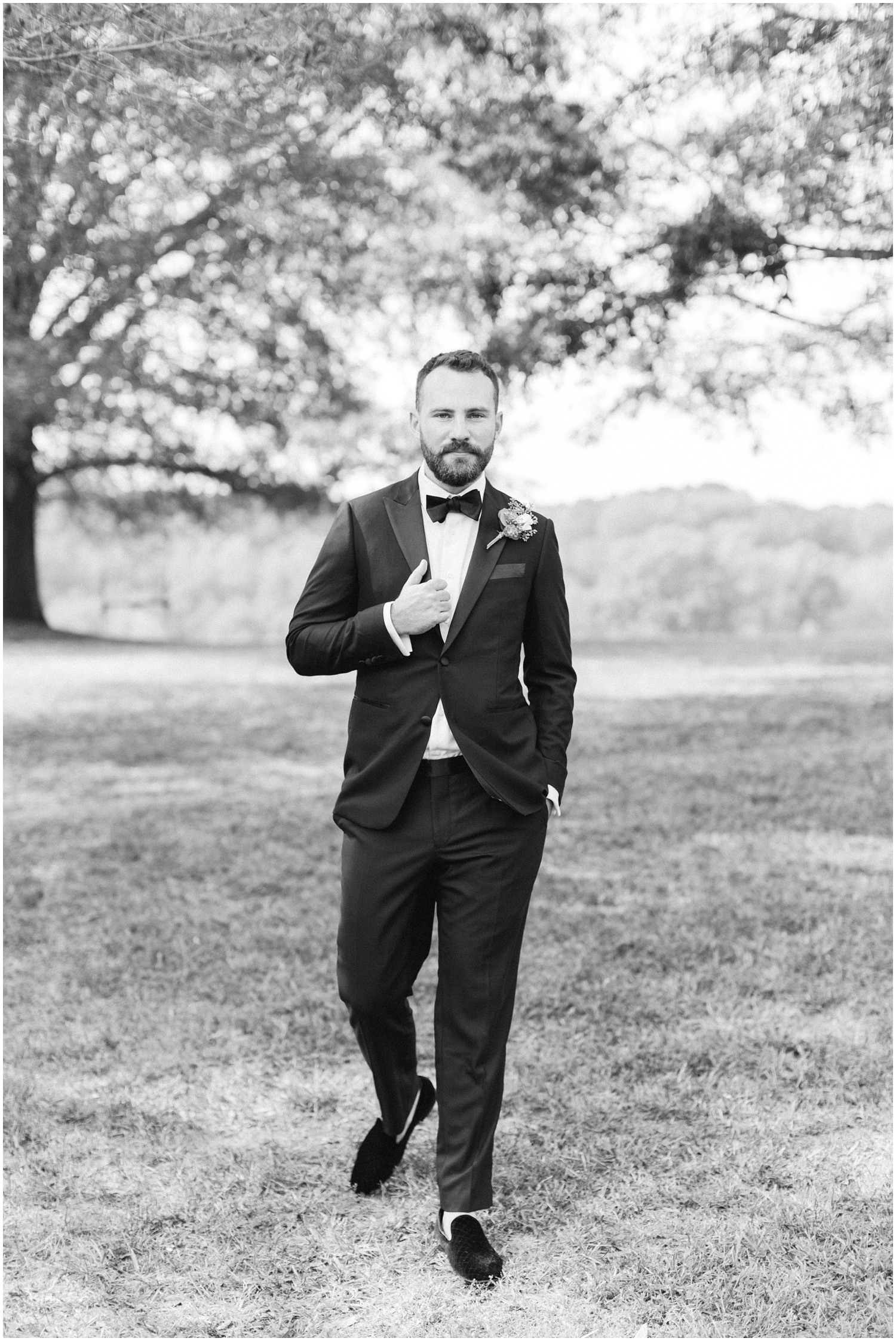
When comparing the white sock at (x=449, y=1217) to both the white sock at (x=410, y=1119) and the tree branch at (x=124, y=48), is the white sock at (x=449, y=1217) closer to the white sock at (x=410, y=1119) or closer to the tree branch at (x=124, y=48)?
the white sock at (x=410, y=1119)

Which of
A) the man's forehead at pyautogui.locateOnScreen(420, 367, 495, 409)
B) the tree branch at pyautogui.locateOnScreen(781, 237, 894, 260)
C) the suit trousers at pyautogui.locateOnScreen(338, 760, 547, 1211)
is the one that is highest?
the tree branch at pyautogui.locateOnScreen(781, 237, 894, 260)

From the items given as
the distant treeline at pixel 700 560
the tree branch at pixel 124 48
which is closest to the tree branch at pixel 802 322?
the tree branch at pixel 124 48

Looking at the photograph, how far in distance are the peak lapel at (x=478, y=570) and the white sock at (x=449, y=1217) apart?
1439 mm

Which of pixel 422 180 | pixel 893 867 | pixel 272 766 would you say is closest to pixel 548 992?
pixel 893 867

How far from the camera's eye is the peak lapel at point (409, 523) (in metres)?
3.12

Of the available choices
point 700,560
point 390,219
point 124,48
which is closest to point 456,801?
point 124,48

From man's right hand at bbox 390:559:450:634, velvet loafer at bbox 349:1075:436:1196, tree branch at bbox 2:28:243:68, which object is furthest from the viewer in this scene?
tree branch at bbox 2:28:243:68

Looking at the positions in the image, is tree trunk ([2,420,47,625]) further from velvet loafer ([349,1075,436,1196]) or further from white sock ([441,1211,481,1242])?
white sock ([441,1211,481,1242])

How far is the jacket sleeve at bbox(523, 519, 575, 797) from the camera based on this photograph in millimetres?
3170

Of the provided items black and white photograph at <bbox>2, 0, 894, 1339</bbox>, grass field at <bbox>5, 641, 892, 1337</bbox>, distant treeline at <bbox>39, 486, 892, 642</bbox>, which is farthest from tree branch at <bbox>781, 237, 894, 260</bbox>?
distant treeline at <bbox>39, 486, 892, 642</bbox>

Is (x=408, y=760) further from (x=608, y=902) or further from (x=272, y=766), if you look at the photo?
(x=272, y=766)

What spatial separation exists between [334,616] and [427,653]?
267mm

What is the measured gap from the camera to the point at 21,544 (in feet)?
72.2

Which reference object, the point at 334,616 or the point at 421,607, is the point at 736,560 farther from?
the point at 421,607
